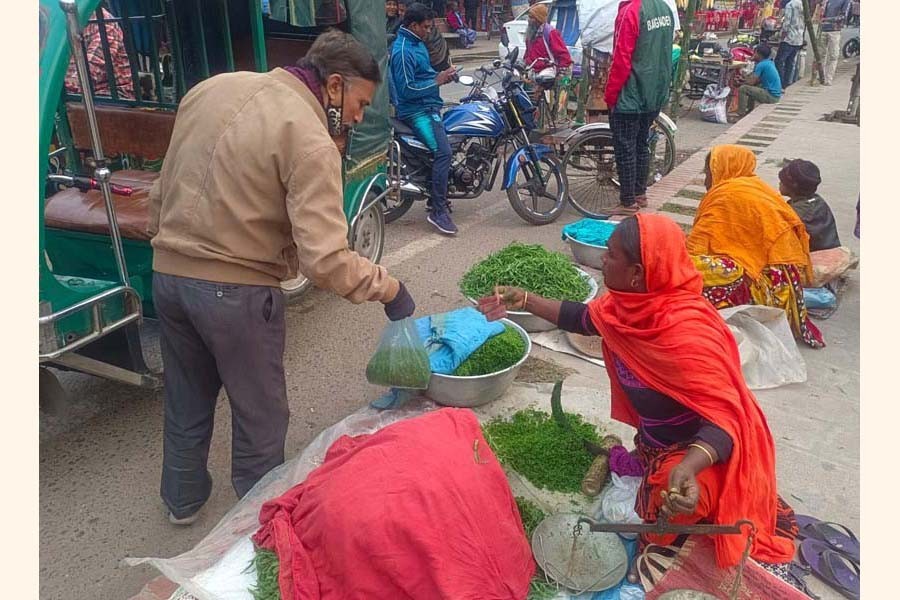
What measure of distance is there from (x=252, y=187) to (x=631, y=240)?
1303mm

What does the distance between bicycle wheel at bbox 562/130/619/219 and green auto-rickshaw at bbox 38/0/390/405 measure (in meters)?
2.50

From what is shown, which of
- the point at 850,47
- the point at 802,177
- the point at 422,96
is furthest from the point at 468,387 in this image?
the point at 850,47

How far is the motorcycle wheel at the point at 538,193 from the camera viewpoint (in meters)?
6.40

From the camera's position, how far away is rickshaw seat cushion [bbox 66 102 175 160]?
443cm

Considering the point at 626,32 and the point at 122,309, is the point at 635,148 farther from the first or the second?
the point at 122,309

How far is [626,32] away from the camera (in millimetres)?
5918

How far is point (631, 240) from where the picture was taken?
2336mm

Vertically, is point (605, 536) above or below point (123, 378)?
below

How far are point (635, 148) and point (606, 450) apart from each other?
4.14 meters

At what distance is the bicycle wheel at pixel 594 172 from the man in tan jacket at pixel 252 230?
442cm

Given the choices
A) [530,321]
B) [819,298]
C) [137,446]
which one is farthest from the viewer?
[819,298]

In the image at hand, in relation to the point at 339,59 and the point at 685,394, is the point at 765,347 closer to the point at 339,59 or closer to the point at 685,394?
the point at 685,394

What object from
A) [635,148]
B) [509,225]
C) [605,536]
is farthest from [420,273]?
[605,536]

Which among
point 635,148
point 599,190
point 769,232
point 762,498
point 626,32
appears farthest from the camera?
point 599,190
